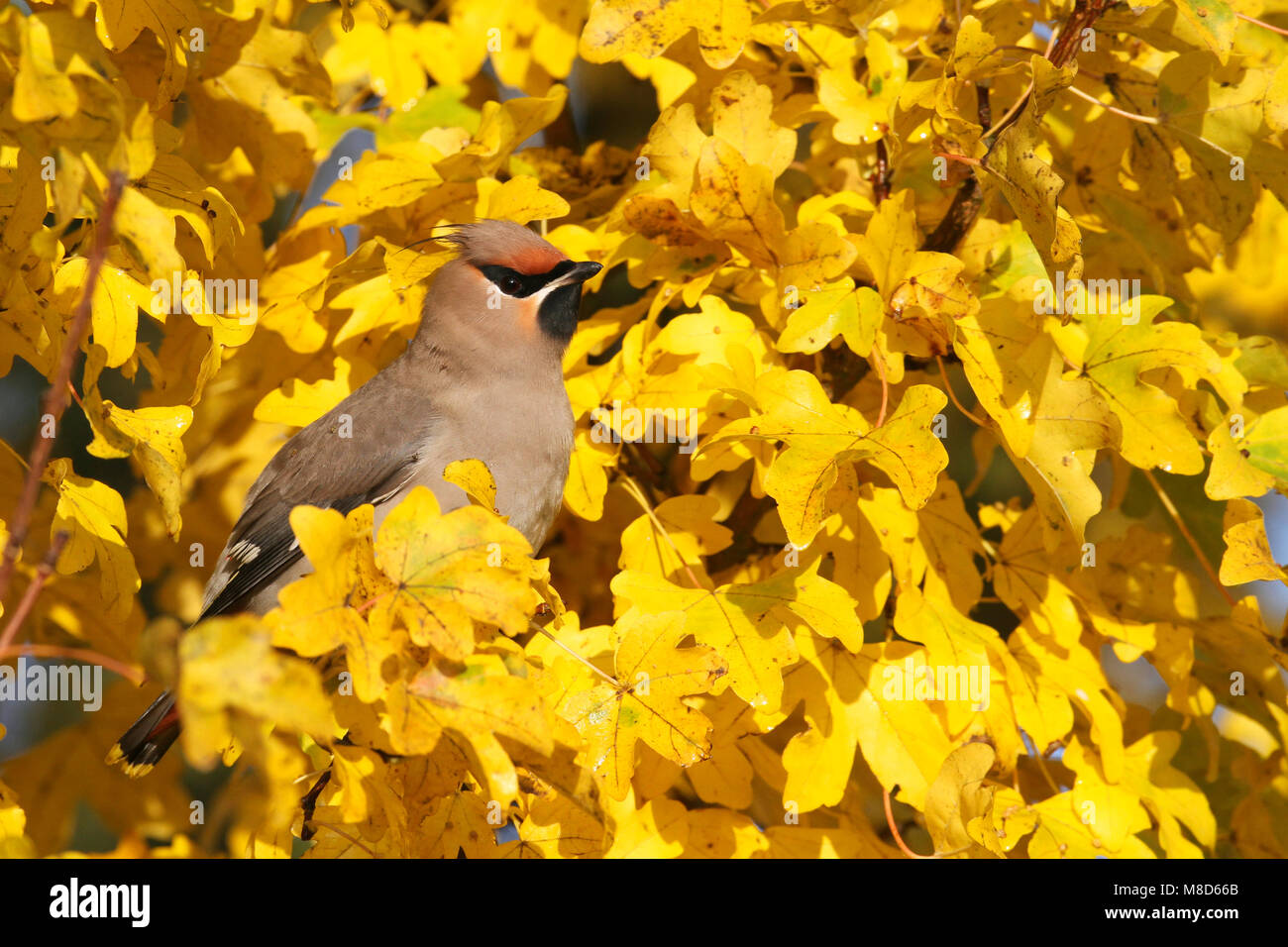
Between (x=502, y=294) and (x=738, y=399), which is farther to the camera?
(x=502, y=294)

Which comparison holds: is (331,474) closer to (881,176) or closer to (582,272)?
(582,272)

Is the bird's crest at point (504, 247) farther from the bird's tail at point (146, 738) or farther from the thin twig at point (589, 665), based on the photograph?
the bird's tail at point (146, 738)

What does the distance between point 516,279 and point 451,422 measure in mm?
423

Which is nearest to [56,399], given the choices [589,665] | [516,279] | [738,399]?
[589,665]

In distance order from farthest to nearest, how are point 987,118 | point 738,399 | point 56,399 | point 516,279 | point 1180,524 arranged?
1. point 516,279
2. point 1180,524
3. point 987,118
4. point 738,399
5. point 56,399

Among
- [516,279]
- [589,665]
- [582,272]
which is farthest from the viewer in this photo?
[516,279]

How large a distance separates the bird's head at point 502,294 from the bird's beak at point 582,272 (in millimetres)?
57

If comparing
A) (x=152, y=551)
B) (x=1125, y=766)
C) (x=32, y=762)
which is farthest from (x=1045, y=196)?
(x=32, y=762)

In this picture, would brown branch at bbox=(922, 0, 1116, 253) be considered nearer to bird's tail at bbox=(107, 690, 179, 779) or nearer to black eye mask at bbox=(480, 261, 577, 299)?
black eye mask at bbox=(480, 261, 577, 299)

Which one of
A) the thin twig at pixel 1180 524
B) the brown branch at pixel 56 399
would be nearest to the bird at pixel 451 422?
the thin twig at pixel 1180 524

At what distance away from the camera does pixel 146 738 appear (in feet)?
10.4

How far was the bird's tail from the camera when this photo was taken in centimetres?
312

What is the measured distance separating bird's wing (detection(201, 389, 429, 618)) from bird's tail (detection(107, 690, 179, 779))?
1.21ft

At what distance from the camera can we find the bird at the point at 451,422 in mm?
3248
